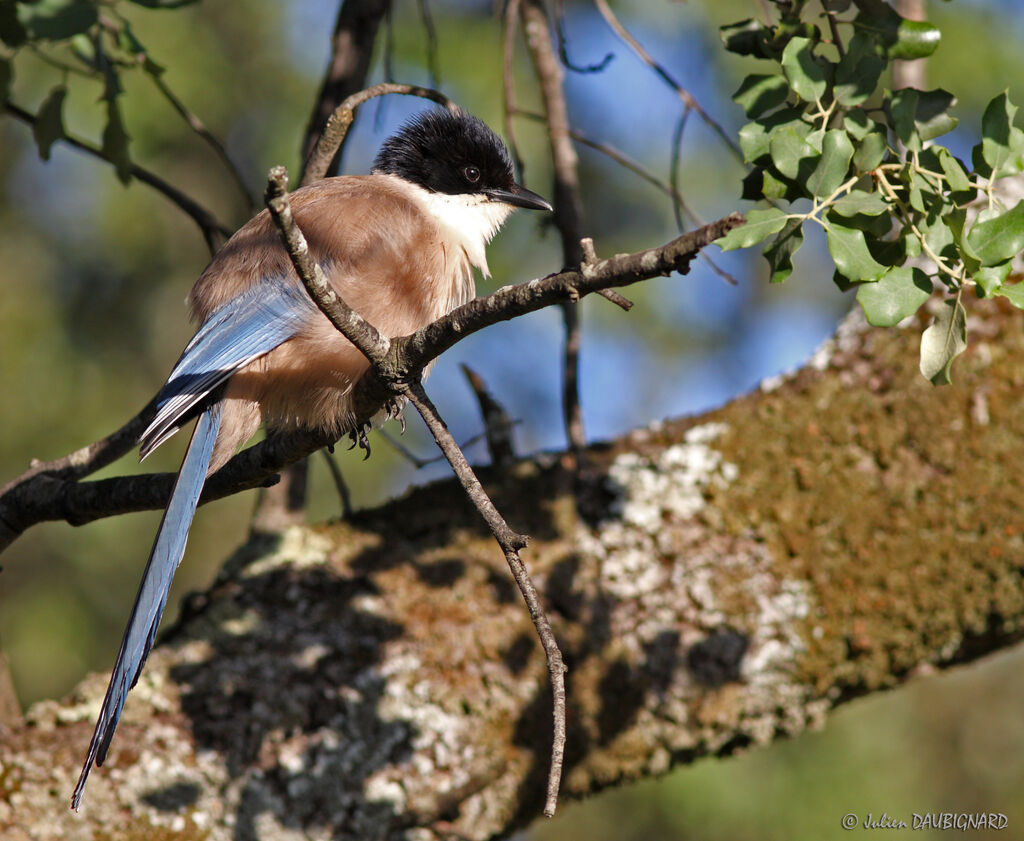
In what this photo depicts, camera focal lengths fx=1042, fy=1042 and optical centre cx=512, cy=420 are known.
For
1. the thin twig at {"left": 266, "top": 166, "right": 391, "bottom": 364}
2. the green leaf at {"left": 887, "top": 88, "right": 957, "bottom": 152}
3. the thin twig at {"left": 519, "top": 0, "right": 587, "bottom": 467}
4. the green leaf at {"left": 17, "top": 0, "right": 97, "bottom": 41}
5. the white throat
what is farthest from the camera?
the thin twig at {"left": 519, "top": 0, "right": 587, "bottom": 467}

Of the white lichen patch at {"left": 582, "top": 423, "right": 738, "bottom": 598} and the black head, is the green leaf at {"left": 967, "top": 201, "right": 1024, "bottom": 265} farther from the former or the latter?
the black head

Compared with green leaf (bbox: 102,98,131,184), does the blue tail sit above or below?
below

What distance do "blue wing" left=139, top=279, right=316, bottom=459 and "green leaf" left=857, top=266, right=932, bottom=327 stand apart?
1.55 metres

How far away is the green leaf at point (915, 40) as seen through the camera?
2096 mm

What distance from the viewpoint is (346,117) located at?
3.05m

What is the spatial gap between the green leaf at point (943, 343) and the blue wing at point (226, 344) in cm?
161

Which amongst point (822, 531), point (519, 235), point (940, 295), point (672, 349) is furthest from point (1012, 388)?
point (672, 349)

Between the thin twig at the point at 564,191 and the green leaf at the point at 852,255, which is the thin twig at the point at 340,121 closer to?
the thin twig at the point at 564,191

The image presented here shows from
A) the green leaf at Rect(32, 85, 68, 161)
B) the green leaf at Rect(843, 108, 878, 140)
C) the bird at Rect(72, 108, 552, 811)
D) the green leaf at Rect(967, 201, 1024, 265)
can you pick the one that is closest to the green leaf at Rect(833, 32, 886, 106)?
the green leaf at Rect(843, 108, 878, 140)

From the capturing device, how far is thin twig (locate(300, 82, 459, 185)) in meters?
2.98

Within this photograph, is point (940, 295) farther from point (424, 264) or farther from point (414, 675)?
point (414, 675)

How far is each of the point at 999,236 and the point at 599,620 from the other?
1.68 metres

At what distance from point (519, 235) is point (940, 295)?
377 cm

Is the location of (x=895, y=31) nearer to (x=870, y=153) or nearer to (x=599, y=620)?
(x=870, y=153)
